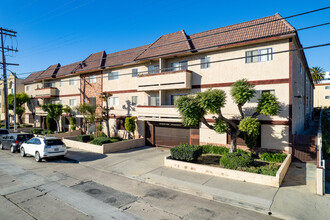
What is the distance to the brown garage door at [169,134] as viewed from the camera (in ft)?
61.6

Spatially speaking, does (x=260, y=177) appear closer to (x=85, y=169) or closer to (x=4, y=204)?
(x=85, y=169)

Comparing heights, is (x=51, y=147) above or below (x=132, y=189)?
above

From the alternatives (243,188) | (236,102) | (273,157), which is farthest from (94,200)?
(273,157)

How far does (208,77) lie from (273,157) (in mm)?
7907

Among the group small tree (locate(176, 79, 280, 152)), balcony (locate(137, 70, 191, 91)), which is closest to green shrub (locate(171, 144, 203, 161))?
small tree (locate(176, 79, 280, 152))

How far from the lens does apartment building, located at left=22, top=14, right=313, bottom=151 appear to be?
14.4 metres

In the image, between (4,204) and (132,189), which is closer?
(4,204)

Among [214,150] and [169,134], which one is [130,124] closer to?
[169,134]

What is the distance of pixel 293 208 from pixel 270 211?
1.01 metres

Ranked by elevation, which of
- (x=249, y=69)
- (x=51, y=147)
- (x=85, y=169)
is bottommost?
(x=85, y=169)

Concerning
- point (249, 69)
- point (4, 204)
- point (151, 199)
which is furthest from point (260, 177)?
point (4, 204)

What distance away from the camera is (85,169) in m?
13.6

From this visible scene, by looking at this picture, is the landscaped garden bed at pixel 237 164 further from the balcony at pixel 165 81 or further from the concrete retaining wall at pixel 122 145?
the concrete retaining wall at pixel 122 145

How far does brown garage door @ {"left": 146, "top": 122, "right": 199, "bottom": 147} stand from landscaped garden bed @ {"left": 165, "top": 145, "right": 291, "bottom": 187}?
3.16 meters
